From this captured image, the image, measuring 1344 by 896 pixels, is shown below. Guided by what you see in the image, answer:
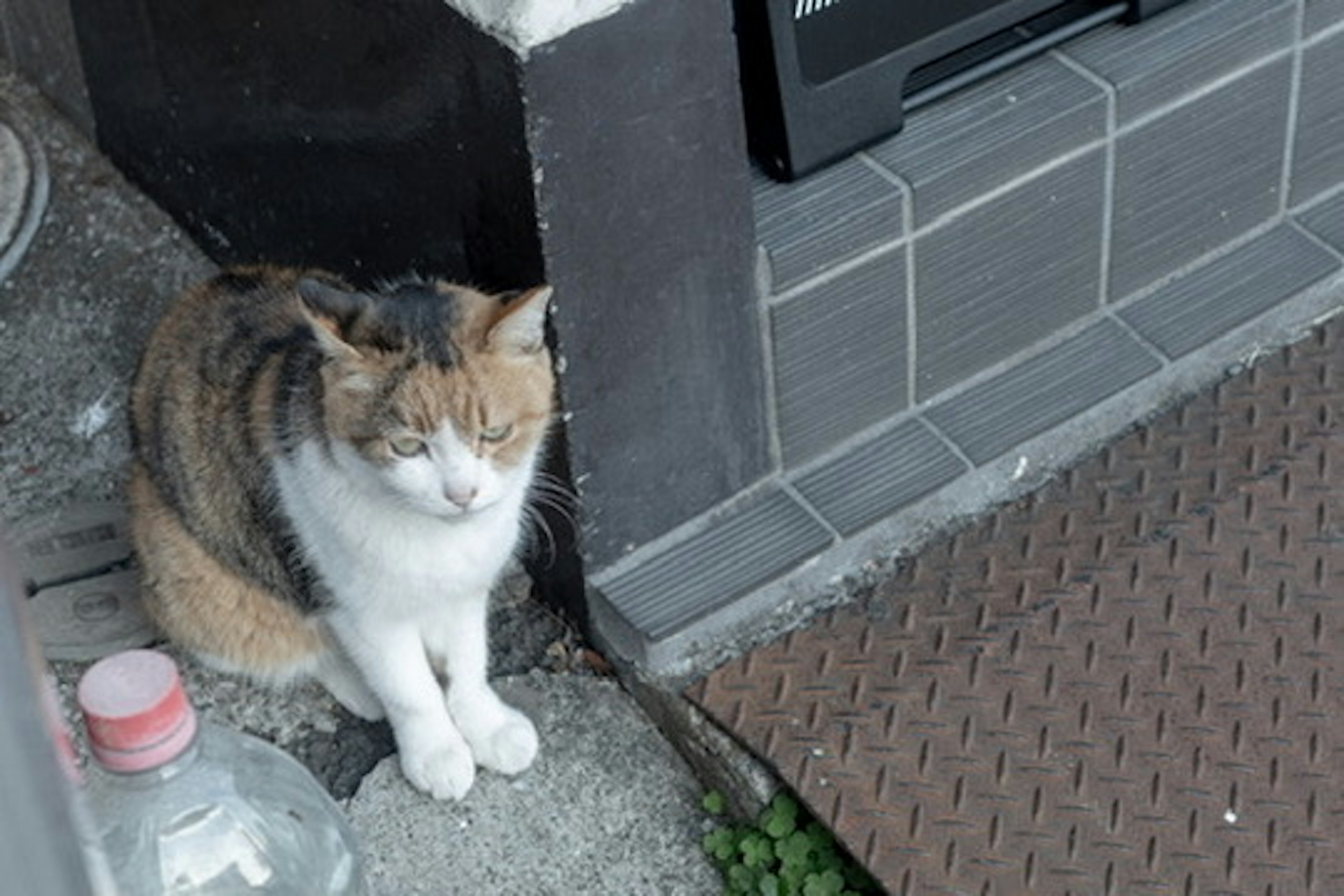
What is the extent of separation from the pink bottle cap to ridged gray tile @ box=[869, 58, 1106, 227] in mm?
1380

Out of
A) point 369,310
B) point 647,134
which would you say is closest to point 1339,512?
point 647,134

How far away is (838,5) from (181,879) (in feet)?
4.34

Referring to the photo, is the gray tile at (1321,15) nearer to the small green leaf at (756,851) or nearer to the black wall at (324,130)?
the black wall at (324,130)

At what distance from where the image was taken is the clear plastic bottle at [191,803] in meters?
1.23

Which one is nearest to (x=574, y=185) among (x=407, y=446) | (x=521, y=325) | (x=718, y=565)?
(x=521, y=325)

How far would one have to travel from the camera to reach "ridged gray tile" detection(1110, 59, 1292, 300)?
2.60m

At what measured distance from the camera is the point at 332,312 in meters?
1.99

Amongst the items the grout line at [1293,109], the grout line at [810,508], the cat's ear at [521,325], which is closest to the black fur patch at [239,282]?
the cat's ear at [521,325]

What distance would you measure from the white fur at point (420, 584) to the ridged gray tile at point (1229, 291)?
955 mm

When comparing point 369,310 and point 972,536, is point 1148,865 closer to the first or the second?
point 972,536

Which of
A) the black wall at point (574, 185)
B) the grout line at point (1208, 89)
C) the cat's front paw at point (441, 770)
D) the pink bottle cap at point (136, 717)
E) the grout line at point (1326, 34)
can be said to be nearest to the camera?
the pink bottle cap at point (136, 717)

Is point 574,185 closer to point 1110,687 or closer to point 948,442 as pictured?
point 948,442

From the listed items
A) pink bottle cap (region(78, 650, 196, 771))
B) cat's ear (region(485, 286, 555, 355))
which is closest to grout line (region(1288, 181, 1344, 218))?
cat's ear (region(485, 286, 555, 355))

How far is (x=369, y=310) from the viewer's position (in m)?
1.99
